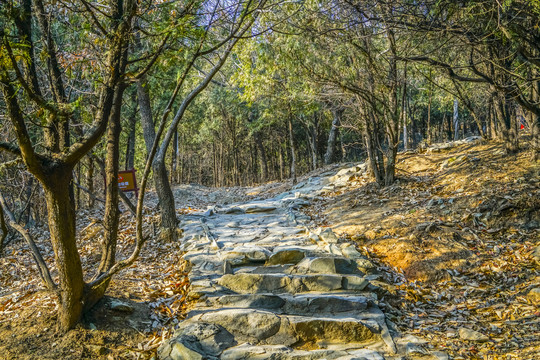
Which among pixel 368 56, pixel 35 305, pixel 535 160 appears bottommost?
pixel 35 305

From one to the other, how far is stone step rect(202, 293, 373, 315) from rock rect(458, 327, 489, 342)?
1.15 m

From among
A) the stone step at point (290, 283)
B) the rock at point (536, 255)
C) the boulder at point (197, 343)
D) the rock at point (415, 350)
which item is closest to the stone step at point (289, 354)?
the boulder at point (197, 343)

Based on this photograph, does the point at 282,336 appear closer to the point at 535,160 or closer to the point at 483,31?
the point at 483,31

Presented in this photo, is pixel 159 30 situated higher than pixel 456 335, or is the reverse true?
pixel 159 30

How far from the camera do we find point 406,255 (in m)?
6.42

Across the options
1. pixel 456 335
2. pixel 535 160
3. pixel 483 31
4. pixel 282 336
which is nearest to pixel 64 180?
pixel 282 336

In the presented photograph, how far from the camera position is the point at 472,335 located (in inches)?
168

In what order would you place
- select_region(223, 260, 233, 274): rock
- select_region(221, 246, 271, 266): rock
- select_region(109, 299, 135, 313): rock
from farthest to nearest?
select_region(221, 246, 271, 266): rock → select_region(223, 260, 233, 274): rock → select_region(109, 299, 135, 313): rock

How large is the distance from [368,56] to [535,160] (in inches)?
181

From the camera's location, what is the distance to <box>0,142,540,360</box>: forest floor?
13.3ft

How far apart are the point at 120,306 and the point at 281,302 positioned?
6.87 ft

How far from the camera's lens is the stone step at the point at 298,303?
4.93m

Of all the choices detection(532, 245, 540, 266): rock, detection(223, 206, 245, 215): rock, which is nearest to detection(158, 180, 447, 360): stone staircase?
detection(532, 245, 540, 266): rock

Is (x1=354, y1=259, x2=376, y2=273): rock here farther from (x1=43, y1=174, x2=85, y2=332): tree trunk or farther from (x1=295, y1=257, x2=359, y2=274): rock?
(x1=43, y1=174, x2=85, y2=332): tree trunk
